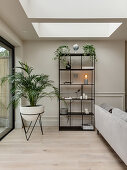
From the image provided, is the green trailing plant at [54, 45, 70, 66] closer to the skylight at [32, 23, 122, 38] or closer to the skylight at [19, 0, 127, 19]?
the skylight at [32, 23, 122, 38]

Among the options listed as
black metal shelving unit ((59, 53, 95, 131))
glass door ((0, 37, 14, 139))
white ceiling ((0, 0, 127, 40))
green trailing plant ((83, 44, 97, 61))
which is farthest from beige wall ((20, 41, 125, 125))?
white ceiling ((0, 0, 127, 40))

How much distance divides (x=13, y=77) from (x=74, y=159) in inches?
88.0

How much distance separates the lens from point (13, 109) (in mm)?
4953

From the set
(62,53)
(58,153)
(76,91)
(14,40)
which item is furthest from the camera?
(76,91)

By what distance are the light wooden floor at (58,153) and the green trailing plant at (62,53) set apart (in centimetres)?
186

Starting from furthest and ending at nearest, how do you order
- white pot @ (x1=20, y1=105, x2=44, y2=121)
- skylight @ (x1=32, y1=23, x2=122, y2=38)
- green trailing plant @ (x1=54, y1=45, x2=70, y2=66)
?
green trailing plant @ (x1=54, y1=45, x2=70, y2=66)
skylight @ (x1=32, y1=23, x2=122, y2=38)
white pot @ (x1=20, y1=105, x2=44, y2=121)

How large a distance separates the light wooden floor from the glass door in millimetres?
320

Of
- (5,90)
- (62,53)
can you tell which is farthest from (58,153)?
(62,53)

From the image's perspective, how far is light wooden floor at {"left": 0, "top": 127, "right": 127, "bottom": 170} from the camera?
2715 mm

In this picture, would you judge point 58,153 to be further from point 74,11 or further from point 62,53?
point 62,53

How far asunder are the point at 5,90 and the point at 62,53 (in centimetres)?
165

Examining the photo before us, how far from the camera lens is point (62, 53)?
4.83 meters

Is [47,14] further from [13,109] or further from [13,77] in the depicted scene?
[13,109]

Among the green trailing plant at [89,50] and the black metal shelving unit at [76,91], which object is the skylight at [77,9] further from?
the black metal shelving unit at [76,91]
